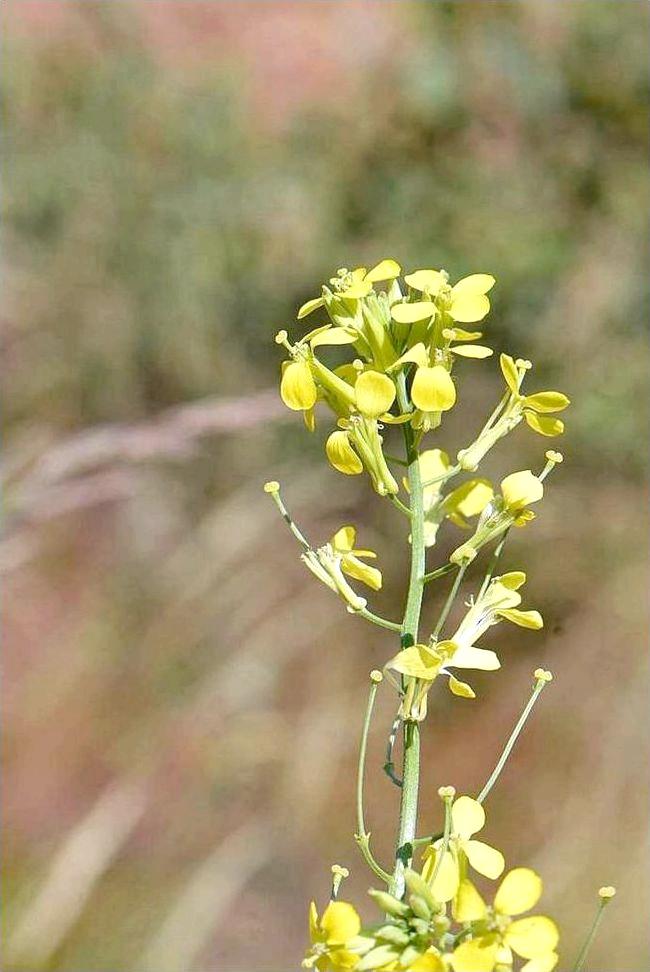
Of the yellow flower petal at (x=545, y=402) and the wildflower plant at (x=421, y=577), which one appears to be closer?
the wildflower plant at (x=421, y=577)

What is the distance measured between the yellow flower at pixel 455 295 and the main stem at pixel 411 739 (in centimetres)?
14

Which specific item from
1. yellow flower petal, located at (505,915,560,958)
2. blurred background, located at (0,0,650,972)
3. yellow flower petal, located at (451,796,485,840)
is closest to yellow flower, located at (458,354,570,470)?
yellow flower petal, located at (451,796,485,840)

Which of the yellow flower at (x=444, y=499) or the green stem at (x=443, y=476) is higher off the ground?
the green stem at (x=443, y=476)

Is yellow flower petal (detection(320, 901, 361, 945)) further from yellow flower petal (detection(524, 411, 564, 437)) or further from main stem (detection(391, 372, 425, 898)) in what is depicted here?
yellow flower petal (detection(524, 411, 564, 437))

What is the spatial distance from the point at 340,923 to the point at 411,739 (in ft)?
0.57

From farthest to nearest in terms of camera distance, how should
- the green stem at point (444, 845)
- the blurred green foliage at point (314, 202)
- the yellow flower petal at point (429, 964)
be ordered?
the blurred green foliage at point (314, 202), the green stem at point (444, 845), the yellow flower petal at point (429, 964)

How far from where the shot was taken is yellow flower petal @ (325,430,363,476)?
1.09 m

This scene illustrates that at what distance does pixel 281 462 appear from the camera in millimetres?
3848

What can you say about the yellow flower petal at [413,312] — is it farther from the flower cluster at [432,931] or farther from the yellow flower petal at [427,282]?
the flower cluster at [432,931]

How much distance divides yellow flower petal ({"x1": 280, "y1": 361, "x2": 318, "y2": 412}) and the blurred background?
1936mm

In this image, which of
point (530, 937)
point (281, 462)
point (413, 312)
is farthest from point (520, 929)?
point (281, 462)

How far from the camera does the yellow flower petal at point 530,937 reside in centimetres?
96

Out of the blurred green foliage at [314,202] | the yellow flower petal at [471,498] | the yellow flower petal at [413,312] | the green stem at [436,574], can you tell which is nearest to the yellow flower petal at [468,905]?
the green stem at [436,574]

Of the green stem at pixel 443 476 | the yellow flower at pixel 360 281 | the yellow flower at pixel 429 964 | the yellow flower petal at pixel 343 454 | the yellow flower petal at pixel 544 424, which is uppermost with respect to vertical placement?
the yellow flower at pixel 360 281
